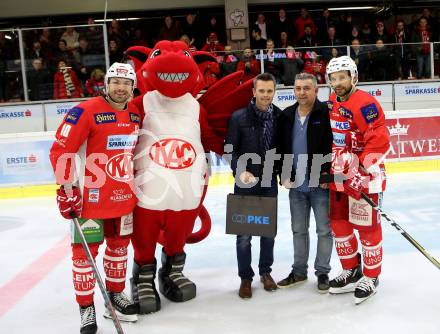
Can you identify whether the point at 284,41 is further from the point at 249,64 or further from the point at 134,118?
the point at 134,118

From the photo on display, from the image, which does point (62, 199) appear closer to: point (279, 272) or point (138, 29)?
point (279, 272)

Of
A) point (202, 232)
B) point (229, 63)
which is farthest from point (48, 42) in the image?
point (202, 232)

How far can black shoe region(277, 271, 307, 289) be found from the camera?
2986 millimetres

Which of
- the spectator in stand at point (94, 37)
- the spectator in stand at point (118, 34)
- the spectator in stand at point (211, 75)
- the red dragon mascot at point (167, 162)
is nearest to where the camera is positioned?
the red dragon mascot at point (167, 162)

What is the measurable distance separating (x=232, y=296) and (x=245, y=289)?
0.29 ft

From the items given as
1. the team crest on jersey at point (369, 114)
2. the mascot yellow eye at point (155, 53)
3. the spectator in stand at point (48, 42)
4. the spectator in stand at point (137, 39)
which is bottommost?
the team crest on jersey at point (369, 114)

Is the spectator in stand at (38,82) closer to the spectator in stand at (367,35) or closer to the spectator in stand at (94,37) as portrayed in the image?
the spectator in stand at (94,37)

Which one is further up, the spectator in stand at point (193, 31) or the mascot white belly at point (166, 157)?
the spectator in stand at point (193, 31)

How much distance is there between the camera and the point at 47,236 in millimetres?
4270

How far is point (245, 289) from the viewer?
289 centimetres

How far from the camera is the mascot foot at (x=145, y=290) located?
9.01ft

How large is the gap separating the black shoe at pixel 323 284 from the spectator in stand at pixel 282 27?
281 inches

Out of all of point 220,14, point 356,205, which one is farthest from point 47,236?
point 220,14

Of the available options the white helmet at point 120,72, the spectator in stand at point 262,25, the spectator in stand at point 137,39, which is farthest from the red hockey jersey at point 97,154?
the spectator in stand at point 262,25
